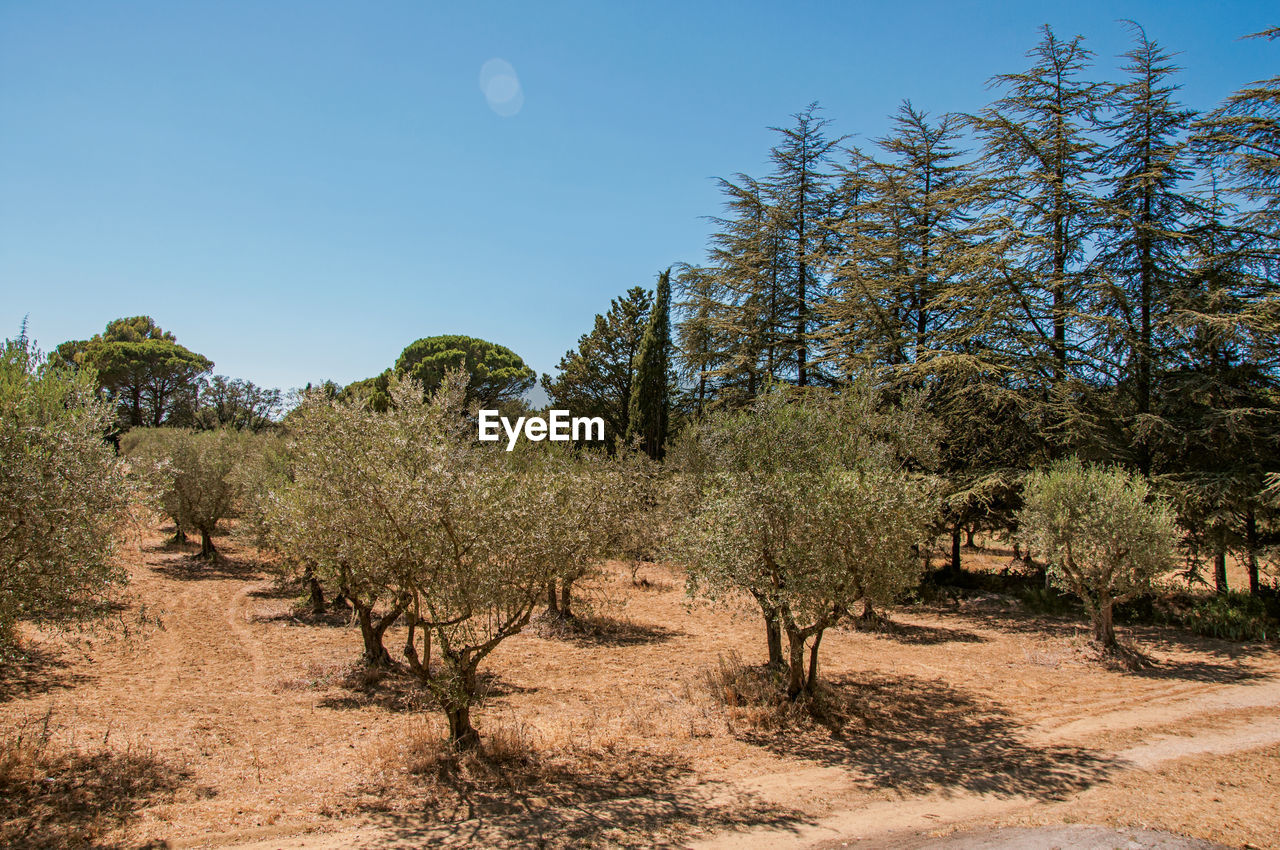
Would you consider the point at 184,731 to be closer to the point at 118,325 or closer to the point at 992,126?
the point at 992,126

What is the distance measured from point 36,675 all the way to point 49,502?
7.80 metres

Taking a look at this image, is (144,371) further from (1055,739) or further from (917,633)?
(1055,739)

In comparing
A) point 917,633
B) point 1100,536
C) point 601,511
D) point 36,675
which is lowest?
point 917,633

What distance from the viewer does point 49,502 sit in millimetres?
7258

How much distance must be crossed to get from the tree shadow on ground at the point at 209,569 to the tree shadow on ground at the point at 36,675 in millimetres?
10600

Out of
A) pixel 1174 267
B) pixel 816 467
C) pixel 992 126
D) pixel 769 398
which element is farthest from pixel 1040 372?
pixel 816 467

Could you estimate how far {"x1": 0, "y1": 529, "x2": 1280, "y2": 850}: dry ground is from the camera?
7676mm

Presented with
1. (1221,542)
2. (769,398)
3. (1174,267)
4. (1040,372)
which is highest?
(1174,267)

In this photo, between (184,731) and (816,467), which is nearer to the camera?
(184,731)

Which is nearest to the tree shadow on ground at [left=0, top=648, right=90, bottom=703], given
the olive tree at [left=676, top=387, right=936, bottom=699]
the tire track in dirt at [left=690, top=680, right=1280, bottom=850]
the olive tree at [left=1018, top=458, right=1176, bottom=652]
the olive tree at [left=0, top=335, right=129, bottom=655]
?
the olive tree at [left=0, top=335, right=129, bottom=655]

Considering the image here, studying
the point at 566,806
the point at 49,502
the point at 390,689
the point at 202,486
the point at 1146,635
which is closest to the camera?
the point at 49,502

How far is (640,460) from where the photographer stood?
28.7m

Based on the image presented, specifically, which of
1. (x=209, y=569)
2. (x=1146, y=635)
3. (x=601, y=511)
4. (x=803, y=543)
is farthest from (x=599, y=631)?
(x=209, y=569)

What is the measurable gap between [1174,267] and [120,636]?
3206 centimetres
